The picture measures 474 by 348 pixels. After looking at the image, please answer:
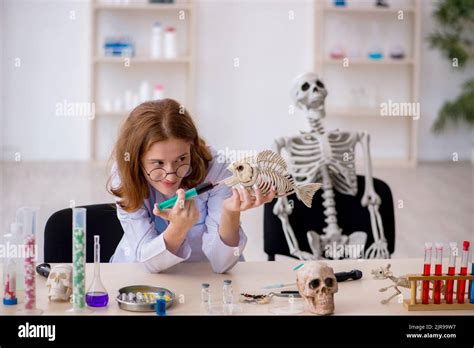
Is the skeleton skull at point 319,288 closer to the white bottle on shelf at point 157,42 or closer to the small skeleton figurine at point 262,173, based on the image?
the small skeleton figurine at point 262,173

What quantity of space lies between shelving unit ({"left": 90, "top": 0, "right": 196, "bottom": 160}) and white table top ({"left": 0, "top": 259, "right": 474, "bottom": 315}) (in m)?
5.37

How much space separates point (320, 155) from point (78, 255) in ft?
6.18

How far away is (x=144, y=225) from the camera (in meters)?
2.43

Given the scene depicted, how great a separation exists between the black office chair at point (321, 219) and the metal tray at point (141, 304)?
3.98ft

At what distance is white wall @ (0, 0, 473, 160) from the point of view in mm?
7637

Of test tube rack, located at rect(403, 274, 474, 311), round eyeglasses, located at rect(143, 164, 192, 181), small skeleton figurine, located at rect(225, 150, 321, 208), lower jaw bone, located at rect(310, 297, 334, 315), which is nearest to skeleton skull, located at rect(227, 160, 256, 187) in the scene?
small skeleton figurine, located at rect(225, 150, 321, 208)

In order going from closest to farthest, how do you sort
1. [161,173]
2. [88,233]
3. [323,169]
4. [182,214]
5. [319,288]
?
1. [319,288]
2. [182,214]
3. [161,173]
4. [88,233]
5. [323,169]

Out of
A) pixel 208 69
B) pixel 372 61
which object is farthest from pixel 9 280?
pixel 372 61

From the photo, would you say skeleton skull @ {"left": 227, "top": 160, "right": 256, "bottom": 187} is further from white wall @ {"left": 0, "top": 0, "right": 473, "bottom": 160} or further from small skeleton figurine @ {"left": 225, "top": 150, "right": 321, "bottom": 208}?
white wall @ {"left": 0, "top": 0, "right": 473, "bottom": 160}

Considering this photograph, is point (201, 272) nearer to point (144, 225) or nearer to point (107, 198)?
point (144, 225)

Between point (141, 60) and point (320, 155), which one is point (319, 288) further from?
point (141, 60)

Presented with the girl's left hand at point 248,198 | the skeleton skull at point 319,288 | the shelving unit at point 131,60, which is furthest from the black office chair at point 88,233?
the shelving unit at point 131,60

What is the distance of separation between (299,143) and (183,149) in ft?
4.63

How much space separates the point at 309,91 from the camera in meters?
3.75
